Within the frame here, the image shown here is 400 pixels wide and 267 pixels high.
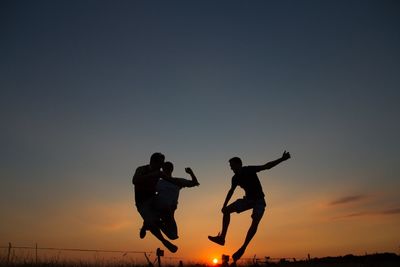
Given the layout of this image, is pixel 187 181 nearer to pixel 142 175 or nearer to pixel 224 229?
pixel 142 175

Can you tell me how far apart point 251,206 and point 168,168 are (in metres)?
2.23

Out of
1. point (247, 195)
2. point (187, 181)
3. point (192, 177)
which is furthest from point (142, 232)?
point (247, 195)

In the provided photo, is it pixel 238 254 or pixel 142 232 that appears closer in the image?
pixel 238 254

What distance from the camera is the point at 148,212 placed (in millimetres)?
9258

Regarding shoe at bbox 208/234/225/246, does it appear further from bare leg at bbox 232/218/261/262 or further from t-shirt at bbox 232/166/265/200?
t-shirt at bbox 232/166/265/200

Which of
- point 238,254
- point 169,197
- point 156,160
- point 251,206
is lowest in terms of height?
point 238,254

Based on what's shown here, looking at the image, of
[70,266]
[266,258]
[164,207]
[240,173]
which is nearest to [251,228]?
[240,173]

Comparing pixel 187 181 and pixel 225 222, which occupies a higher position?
pixel 187 181

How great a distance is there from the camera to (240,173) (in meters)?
9.78

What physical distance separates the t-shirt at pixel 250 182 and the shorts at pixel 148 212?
7.27ft

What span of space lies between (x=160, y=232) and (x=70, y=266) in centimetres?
457

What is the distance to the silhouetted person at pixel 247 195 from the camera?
9.45m

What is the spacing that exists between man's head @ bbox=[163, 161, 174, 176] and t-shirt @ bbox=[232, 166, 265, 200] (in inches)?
65.6

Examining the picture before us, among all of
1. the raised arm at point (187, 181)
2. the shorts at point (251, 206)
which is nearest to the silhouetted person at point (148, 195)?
the raised arm at point (187, 181)
